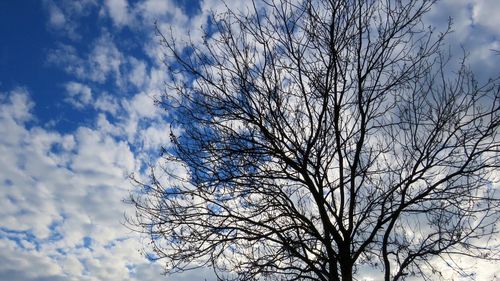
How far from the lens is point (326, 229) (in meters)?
7.15

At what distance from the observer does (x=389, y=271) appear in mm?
6766

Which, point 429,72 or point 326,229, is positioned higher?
point 429,72

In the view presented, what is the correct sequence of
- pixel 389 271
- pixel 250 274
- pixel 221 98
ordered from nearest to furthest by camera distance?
pixel 389 271
pixel 250 274
pixel 221 98

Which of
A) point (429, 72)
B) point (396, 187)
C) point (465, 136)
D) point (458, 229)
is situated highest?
point (429, 72)

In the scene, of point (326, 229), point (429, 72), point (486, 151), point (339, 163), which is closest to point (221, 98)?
point (339, 163)

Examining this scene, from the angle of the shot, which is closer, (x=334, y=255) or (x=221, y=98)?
(x=334, y=255)

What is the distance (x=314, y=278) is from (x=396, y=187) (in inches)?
71.1

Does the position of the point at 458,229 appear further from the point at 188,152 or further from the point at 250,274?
the point at 188,152

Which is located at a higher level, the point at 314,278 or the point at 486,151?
the point at 486,151

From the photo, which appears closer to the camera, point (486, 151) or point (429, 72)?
point (486, 151)

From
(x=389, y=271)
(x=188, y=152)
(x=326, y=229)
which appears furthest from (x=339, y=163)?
(x=188, y=152)

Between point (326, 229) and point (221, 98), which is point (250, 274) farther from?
point (221, 98)

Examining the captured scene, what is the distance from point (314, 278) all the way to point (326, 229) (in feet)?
2.37

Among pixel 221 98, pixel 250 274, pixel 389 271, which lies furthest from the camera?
pixel 221 98
